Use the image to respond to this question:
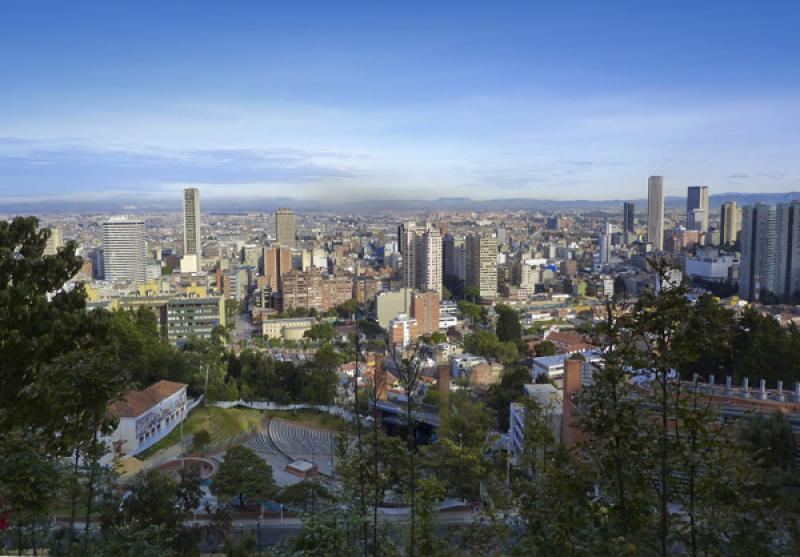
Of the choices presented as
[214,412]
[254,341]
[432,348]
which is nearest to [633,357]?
[214,412]

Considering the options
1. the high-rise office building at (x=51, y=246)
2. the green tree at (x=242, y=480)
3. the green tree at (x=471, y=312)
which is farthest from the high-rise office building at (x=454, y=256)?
the green tree at (x=242, y=480)

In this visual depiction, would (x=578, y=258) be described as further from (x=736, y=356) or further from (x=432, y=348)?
(x=736, y=356)

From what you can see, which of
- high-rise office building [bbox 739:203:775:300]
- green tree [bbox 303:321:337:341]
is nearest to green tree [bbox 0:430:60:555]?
green tree [bbox 303:321:337:341]

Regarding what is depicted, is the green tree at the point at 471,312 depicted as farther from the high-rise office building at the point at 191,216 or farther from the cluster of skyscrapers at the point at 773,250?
the high-rise office building at the point at 191,216

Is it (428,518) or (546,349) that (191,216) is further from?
(428,518)

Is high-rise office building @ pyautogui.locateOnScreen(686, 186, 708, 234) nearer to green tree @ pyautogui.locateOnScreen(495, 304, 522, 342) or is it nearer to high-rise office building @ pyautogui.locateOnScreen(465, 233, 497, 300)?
high-rise office building @ pyautogui.locateOnScreen(465, 233, 497, 300)
